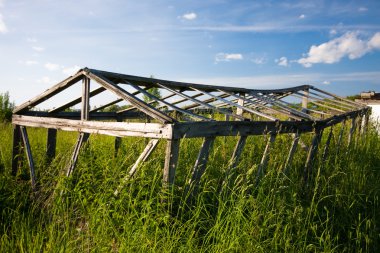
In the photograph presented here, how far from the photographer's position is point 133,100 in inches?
179

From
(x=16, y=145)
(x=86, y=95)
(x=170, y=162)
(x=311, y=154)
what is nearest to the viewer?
(x=170, y=162)

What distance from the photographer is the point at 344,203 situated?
4.84 m

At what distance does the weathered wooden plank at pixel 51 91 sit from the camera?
543cm

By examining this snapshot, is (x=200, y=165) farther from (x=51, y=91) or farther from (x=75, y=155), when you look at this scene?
(x=51, y=91)

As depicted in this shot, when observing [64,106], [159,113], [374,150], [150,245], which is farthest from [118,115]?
[374,150]

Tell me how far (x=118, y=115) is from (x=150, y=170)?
13.3ft

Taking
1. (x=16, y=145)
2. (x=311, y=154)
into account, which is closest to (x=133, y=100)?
(x=16, y=145)

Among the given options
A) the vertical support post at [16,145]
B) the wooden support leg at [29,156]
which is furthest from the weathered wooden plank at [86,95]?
the vertical support post at [16,145]

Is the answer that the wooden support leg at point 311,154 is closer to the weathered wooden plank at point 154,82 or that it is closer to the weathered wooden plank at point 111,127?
the weathered wooden plank at point 154,82

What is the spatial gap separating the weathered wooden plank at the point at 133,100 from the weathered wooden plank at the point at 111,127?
0.39 ft

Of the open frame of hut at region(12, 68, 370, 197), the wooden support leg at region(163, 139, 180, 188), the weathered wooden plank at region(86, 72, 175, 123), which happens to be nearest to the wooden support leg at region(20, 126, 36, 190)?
the open frame of hut at region(12, 68, 370, 197)

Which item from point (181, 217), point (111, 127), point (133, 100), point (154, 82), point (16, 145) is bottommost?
point (181, 217)

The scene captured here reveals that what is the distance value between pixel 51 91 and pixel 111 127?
2015 millimetres

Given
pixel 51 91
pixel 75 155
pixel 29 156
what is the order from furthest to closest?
1. pixel 29 156
2. pixel 51 91
3. pixel 75 155
